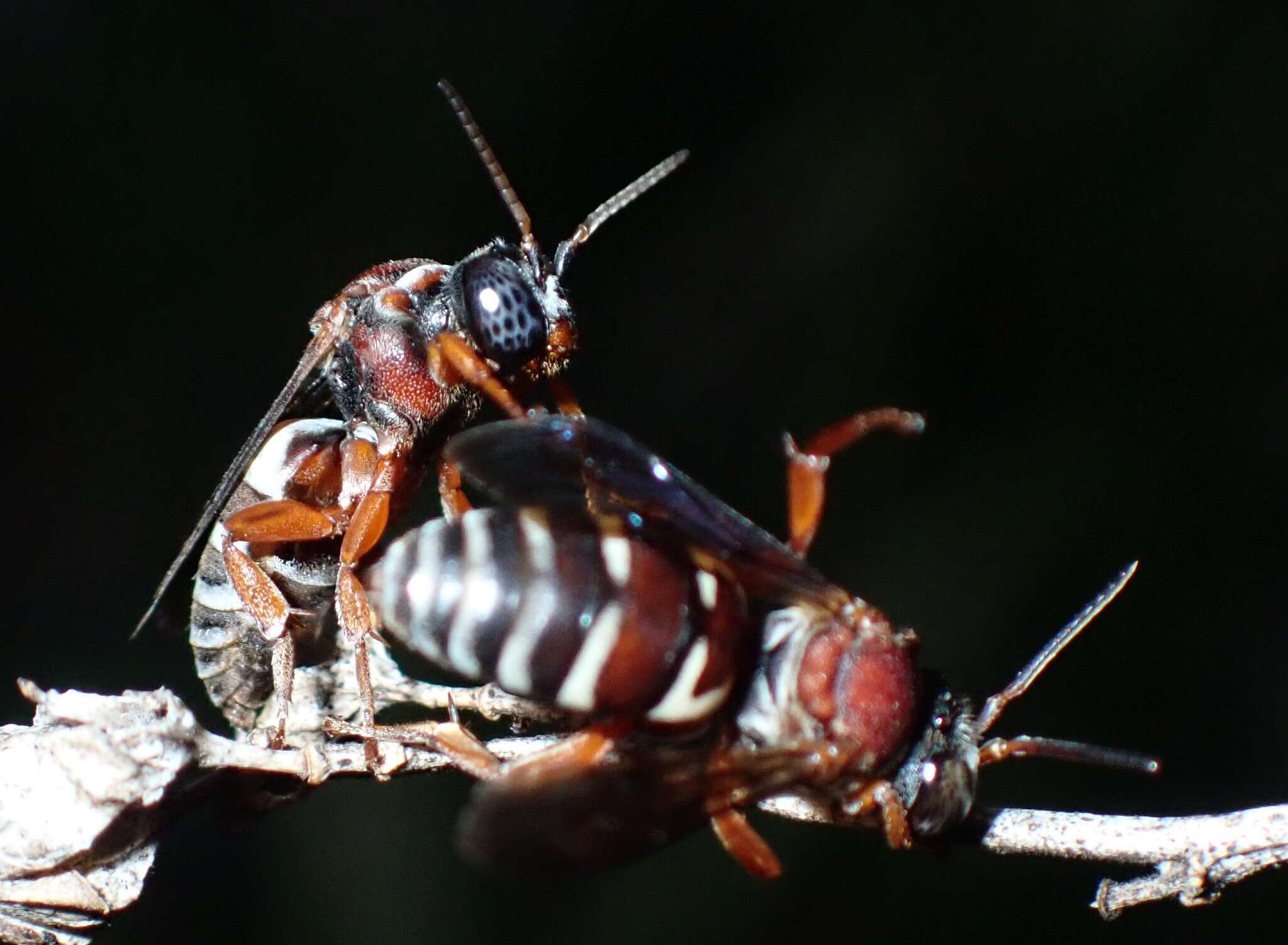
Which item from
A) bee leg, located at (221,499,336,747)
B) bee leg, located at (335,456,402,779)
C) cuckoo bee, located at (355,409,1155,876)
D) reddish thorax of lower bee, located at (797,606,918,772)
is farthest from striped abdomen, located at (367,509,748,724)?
bee leg, located at (221,499,336,747)

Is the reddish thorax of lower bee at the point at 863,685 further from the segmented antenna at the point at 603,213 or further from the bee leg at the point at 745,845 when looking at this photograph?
the segmented antenna at the point at 603,213

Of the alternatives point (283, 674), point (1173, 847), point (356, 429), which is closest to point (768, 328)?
point (356, 429)

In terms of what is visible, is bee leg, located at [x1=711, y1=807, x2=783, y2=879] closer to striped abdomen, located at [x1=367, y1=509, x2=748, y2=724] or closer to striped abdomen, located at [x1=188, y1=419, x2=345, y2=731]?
striped abdomen, located at [x1=367, y1=509, x2=748, y2=724]

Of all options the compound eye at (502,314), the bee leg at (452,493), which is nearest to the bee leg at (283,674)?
the bee leg at (452,493)

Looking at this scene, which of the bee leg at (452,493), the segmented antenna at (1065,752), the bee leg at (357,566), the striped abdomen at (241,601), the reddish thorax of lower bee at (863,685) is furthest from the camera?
the striped abdomen at (241,601)

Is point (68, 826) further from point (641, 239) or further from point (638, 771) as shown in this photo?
point (641, 239)

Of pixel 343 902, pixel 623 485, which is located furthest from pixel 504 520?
pixel 343 902

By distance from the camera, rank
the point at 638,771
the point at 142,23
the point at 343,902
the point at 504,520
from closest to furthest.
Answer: the point at 638,771 < the point at 504,520 < the point at 343,902 < the point at 142,23
